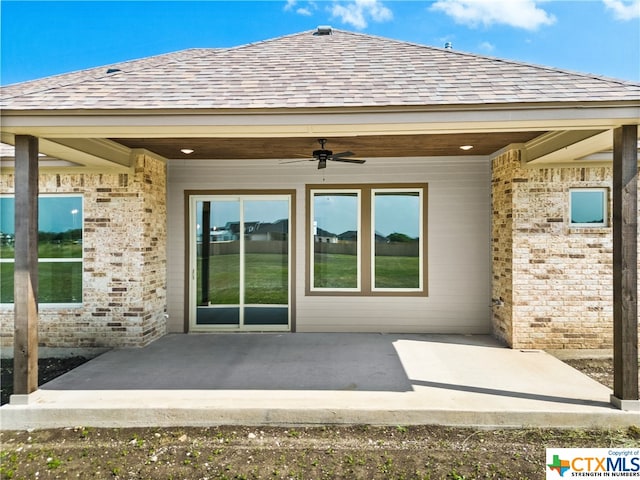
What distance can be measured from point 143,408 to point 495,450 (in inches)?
131

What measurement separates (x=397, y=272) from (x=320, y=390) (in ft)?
10.1

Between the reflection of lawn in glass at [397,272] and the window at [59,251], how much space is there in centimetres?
491

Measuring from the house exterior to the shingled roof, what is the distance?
34 mm

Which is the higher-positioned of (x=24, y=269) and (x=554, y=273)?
(x=24, y=269)

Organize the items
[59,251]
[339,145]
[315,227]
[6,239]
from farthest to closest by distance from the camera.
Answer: [315,227] < [6,239] < [59,251] < [339,145]

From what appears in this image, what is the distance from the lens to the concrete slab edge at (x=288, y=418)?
3605mm

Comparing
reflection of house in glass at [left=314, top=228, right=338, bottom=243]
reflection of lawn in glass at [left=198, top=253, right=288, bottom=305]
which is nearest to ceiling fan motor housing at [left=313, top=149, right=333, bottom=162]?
reflection of house in glass at [left=314, top=228, right=338, bottom=243]

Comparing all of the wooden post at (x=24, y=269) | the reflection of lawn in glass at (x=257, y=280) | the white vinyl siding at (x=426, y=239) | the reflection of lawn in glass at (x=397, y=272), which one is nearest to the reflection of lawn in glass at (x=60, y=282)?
the white vinyl siding at (x=426, y=239)

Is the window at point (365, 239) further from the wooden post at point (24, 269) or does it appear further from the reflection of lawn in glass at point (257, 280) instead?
the wooden post at point (24, 269)

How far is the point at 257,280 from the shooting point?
676cm

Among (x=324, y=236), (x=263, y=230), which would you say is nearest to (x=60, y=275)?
(x=263, y=230)

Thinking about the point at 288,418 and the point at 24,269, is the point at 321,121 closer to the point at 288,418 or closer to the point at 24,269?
the point at 288,418

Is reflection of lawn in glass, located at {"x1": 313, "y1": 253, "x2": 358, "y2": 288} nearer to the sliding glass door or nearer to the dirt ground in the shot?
the sliding glass door

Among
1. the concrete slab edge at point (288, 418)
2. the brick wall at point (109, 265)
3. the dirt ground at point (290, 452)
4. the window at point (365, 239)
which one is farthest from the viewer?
the window at point (365, 239)
